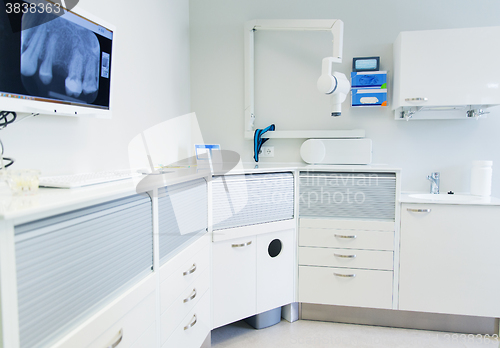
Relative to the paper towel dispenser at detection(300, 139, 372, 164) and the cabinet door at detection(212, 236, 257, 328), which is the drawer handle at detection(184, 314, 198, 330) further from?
the paper towel dispenser at detection(300, 139, 372, 164)

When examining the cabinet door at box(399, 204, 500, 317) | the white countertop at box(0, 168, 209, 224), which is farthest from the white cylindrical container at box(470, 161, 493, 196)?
the white countertop at box(0, 168, 209, 224)

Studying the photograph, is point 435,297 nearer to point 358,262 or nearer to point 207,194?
point 358,262

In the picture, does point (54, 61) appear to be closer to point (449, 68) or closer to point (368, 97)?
point (368, 97)

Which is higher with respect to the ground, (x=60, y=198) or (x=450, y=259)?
(x=60, y=198)

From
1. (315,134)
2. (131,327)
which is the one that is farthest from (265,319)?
(315,134)

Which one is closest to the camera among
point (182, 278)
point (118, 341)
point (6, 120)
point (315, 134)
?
point (118, 341)

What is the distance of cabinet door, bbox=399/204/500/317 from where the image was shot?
1961mm

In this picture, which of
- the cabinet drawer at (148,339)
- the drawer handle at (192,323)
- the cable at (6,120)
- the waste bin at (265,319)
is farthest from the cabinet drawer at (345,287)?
the cable at (6,120)

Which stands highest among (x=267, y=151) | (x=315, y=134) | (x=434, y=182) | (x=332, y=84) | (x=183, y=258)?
(x=332, y=84)

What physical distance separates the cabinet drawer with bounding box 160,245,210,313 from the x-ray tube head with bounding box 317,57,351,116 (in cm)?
121

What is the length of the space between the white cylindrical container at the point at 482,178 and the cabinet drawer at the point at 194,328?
1.98 m

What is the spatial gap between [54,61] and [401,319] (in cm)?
245

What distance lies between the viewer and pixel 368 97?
2479 mm

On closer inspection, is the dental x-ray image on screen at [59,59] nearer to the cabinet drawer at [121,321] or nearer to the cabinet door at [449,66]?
the cabinet drawer at [121,321]
